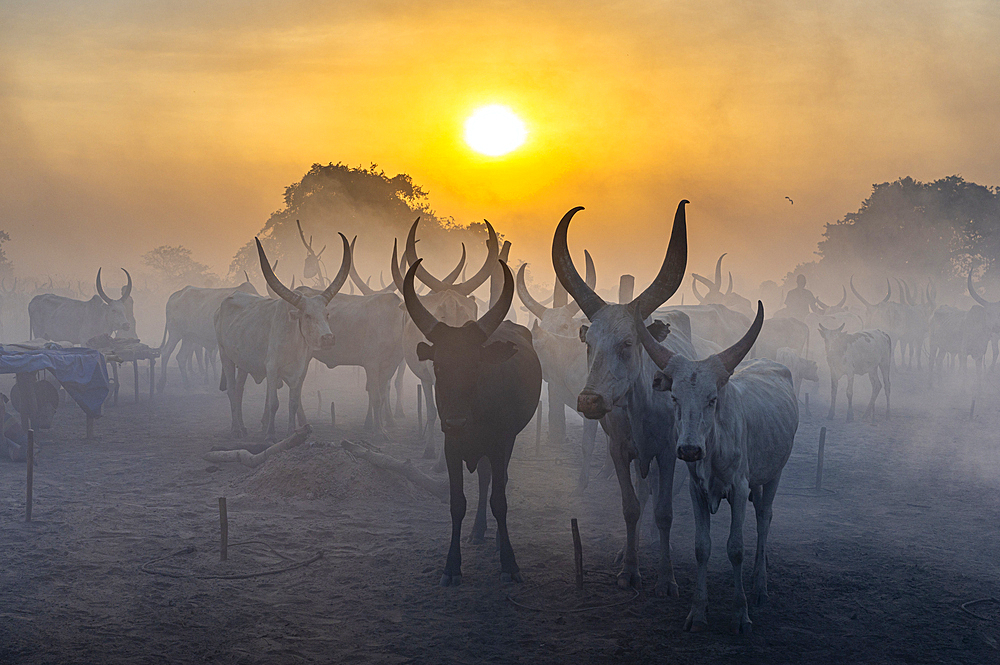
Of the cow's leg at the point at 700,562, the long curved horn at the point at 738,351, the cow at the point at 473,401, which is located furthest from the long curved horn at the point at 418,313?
the cow's leg at the point at 700,562

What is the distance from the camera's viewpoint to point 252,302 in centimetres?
1463

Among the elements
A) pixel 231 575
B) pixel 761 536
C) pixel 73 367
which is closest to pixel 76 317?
pixel 73 367

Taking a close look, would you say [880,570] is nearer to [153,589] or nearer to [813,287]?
[153,589]

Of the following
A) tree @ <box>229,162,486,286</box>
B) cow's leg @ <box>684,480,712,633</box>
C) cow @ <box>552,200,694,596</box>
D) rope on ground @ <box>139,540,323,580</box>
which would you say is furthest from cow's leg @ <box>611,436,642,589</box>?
tree @ <box>229,162,486,286</box>

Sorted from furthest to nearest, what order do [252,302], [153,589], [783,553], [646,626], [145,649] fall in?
[252,302] → [783,553] → [153,589] → [646,626] → [145,649]

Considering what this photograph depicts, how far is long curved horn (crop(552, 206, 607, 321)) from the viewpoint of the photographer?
6.71 m

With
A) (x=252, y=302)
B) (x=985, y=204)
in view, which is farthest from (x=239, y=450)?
(x=985, y=204)

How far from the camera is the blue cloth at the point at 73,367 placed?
12.5m

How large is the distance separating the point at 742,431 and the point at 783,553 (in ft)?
8.35

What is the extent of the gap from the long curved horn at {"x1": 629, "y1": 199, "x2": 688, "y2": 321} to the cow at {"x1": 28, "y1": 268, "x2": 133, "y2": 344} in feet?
64.8

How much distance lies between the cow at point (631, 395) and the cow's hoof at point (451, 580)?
55.4 inches

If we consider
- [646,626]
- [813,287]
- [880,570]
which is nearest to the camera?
[646,626]

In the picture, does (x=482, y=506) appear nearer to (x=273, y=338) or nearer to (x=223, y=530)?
(x=223, y=530)

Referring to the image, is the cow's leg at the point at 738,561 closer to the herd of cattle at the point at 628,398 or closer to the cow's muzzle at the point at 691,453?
the herd of cattle at the point at 628,398
